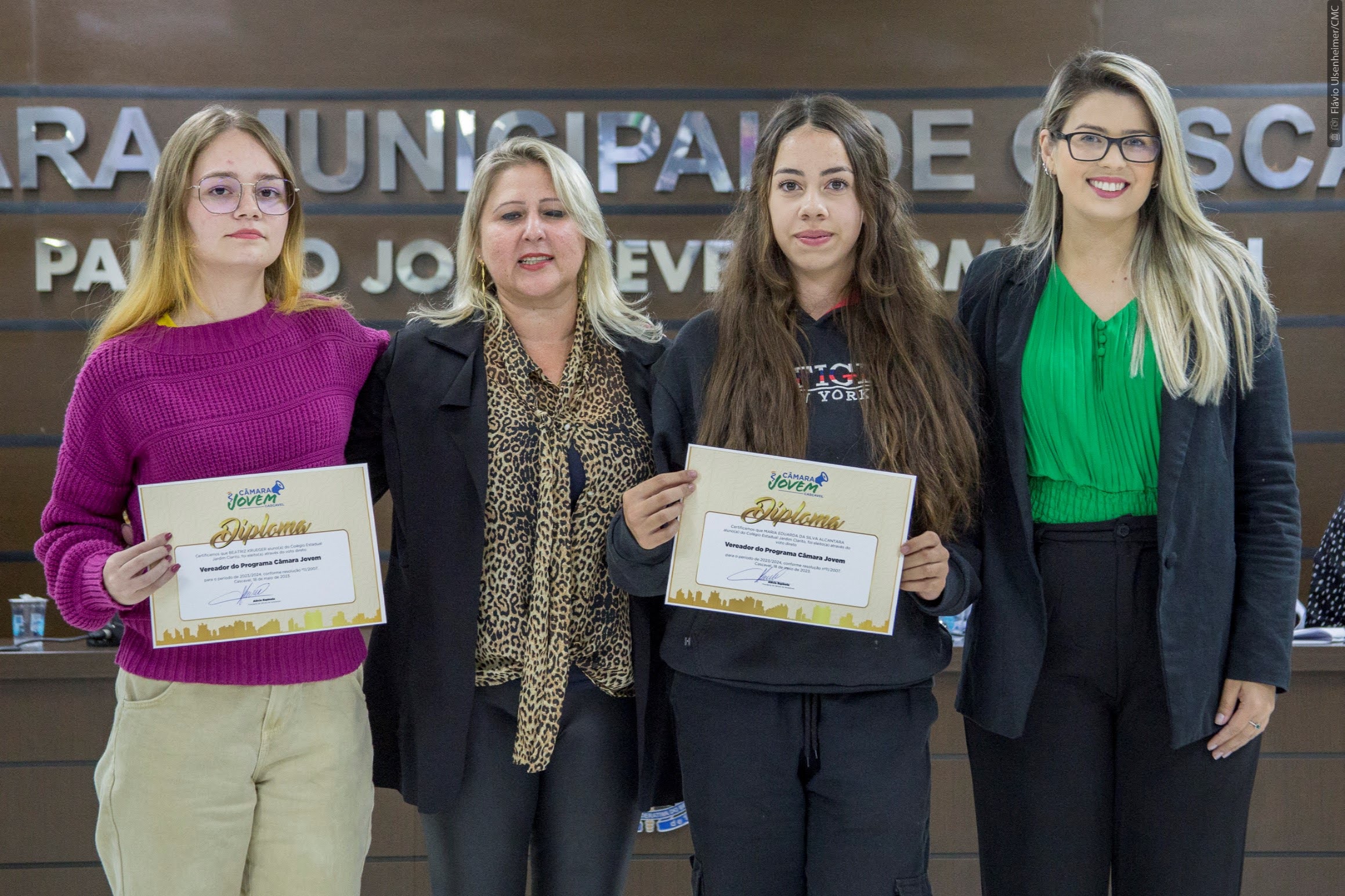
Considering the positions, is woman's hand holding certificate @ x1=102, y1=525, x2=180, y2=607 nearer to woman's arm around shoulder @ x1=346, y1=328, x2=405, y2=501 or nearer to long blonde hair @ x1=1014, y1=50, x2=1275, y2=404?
woman's arm around shoulder @ x1=346, y1=328, x2=405, y2=501

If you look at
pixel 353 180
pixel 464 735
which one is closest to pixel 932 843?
pixel 464 735

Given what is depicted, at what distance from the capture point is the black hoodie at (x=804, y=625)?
5.55 ft

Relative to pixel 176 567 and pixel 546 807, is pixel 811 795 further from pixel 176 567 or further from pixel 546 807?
pixel 176 567

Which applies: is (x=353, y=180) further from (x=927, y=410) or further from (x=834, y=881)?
(x=834, y=881)

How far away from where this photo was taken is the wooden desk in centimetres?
290

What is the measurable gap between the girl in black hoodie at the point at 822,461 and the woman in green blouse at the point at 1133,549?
109mm

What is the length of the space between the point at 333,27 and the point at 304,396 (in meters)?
3.11

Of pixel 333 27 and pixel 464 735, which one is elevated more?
pixel 333 27

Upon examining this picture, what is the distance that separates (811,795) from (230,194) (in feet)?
4.31

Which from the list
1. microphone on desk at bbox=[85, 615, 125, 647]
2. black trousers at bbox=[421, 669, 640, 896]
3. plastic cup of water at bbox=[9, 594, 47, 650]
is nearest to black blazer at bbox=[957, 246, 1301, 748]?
black trousers at bbox=[421, 669, 640, 896]

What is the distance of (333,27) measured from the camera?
4402 mm

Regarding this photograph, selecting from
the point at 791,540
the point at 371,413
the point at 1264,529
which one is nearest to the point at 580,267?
the point at 371,413
